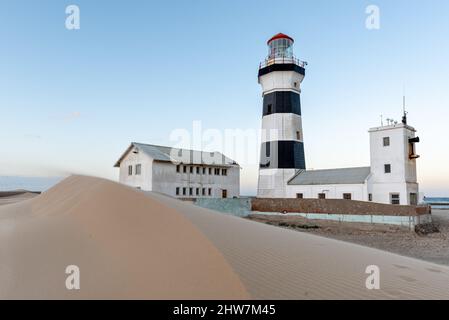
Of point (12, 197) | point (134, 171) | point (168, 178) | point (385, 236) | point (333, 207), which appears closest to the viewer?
point (385, 236)

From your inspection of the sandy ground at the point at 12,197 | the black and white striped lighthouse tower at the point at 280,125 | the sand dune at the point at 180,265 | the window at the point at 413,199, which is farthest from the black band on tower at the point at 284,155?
the sandy ground at the point at 12,197

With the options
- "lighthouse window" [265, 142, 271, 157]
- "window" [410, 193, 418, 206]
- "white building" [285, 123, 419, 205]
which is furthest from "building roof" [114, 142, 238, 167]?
"window" [410, 193, 418, 206]

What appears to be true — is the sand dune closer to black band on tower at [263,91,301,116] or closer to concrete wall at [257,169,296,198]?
concrete wall at [257,169,296,198]

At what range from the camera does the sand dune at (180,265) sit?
5051 millimetres

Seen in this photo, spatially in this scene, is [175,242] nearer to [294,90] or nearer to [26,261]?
[26,261]

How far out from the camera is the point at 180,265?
5.77m

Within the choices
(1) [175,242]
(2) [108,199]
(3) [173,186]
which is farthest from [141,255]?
(3) [173,186]

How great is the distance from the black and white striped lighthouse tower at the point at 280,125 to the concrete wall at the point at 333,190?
1193mm

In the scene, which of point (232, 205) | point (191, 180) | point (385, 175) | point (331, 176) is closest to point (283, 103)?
point (331, 176)

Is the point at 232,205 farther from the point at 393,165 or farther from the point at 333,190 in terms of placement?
the point at 393,165

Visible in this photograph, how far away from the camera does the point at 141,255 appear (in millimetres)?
6414

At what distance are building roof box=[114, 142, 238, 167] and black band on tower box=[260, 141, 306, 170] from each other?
6.66 meters

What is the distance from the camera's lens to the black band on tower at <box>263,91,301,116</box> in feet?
96.6

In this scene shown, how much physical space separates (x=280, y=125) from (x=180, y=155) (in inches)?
438
